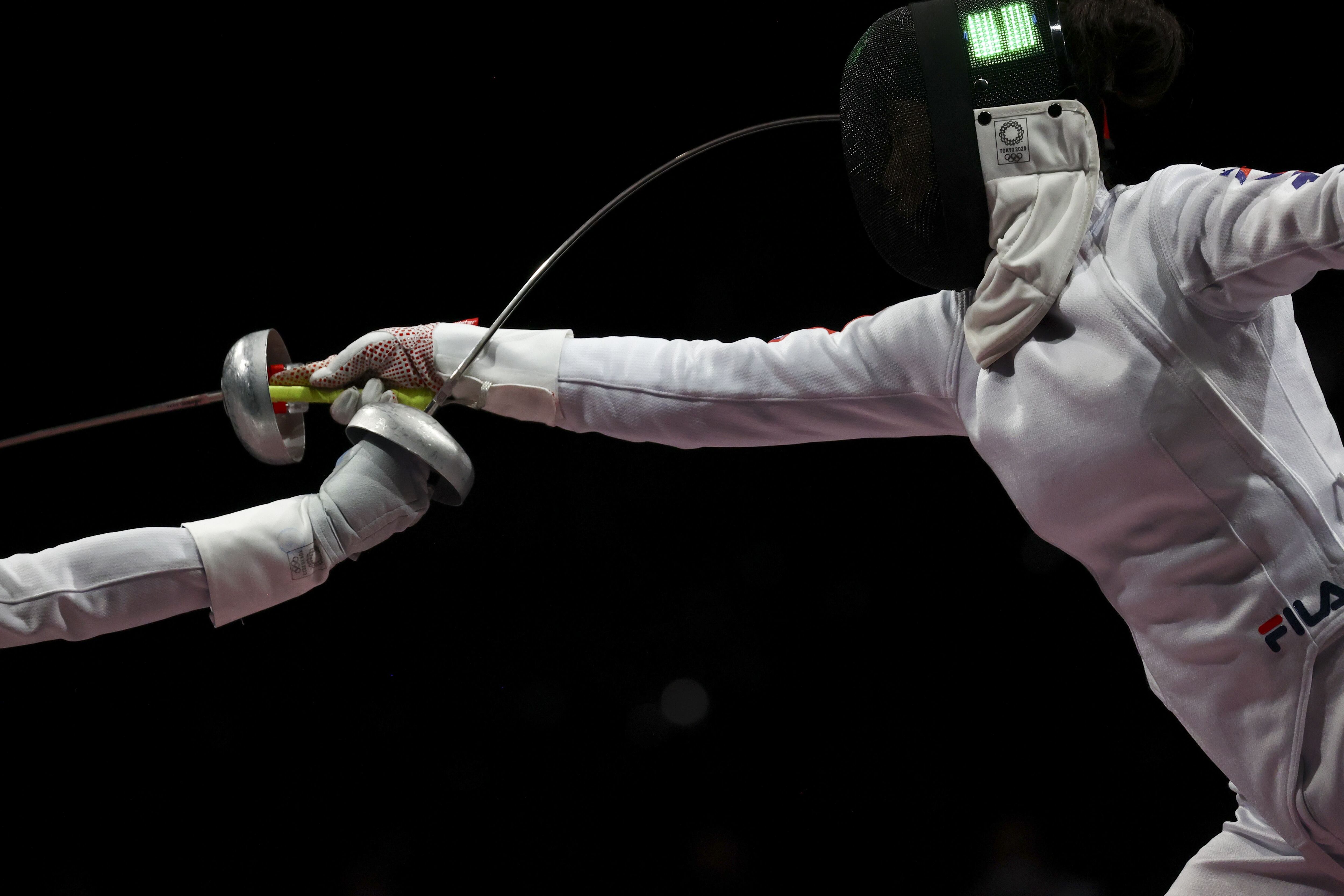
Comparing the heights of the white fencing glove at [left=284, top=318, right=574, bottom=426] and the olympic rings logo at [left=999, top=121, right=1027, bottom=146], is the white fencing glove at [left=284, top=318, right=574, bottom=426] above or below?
below

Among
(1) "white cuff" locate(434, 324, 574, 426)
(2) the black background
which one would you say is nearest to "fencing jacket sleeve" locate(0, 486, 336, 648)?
(1) "white cuff" locate(434, 324, 574, 426)

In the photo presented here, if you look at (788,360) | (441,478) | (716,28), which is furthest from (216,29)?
(788,360)

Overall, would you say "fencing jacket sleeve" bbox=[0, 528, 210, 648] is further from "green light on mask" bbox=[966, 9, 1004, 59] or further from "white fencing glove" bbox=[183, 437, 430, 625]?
"green light on mask" bbox=[966, 9, 1004, 59]

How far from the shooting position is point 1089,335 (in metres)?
1.11

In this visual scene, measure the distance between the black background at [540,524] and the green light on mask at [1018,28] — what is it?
73 cm

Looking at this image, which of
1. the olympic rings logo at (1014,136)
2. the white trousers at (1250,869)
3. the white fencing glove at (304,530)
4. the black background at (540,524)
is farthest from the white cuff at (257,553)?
the white trousers at (1250,869)

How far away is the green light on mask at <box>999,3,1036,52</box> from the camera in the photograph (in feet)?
3.82

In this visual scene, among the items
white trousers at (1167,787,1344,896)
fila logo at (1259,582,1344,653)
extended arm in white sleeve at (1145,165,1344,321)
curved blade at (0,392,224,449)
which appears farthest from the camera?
curved blade at (0,392,224,449)

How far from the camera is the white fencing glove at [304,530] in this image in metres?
1.20

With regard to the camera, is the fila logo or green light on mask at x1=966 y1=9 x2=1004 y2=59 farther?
green light on mask at x1=966 y1=9 x2=1004 y2=59

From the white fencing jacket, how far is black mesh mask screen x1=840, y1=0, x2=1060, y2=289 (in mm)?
149

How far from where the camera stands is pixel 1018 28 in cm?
117

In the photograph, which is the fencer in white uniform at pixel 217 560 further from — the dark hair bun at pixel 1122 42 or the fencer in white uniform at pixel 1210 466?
the dark hair bun at pixel 1122 42

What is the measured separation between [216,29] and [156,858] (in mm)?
1502
